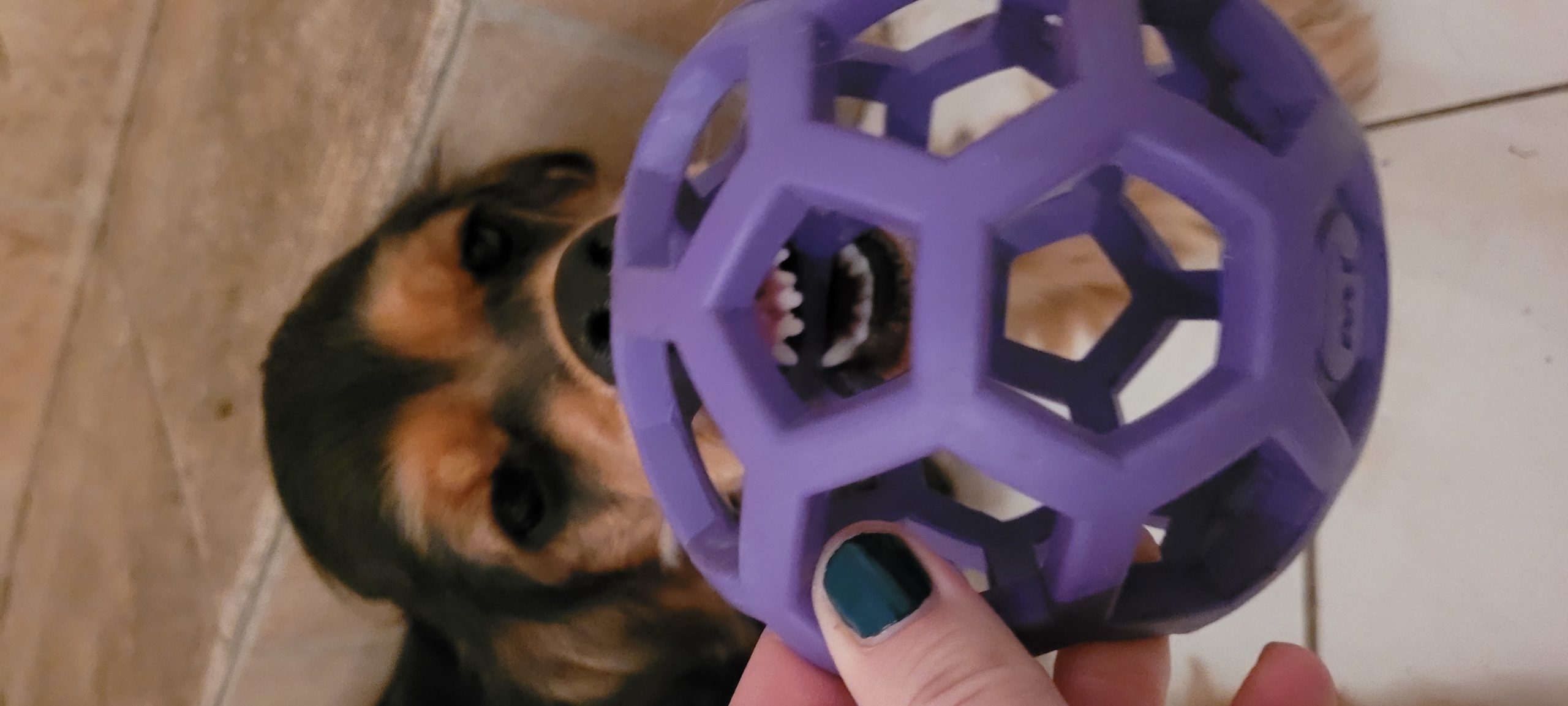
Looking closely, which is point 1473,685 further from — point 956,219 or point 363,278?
point 363,278

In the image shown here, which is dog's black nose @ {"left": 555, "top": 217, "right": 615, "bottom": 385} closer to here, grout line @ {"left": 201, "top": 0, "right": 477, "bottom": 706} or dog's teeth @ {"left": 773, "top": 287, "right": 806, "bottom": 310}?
dog's teeth @ {"left": 773, "top": 287, "right": 806, "bottom": 310}

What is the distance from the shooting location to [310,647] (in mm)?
2045

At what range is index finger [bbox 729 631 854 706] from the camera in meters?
0.82

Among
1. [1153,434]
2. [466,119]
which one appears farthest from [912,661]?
[466,119]

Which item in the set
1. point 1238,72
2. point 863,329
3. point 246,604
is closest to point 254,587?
point 246,604

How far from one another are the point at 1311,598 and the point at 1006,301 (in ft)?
2.88

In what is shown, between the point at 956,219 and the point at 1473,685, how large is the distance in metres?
1.01

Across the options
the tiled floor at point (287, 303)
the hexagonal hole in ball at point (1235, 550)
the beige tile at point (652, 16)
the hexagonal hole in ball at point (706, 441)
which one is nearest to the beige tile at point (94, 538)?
the tiled floor at point (287, 303)

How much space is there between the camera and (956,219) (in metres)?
0.56

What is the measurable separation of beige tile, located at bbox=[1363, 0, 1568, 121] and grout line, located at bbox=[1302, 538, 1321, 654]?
559 mm

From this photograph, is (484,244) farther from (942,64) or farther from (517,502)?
(942,64)

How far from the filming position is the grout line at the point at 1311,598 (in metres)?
1.32

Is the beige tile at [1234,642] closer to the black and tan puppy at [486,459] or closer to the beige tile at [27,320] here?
the black and tan puppy at [486,459]

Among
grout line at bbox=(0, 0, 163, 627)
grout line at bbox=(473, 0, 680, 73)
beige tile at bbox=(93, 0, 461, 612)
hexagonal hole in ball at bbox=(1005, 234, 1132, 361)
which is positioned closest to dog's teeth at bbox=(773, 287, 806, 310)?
hexagonal hole in ball at bbox=(1005, 234, 1132, 361)
